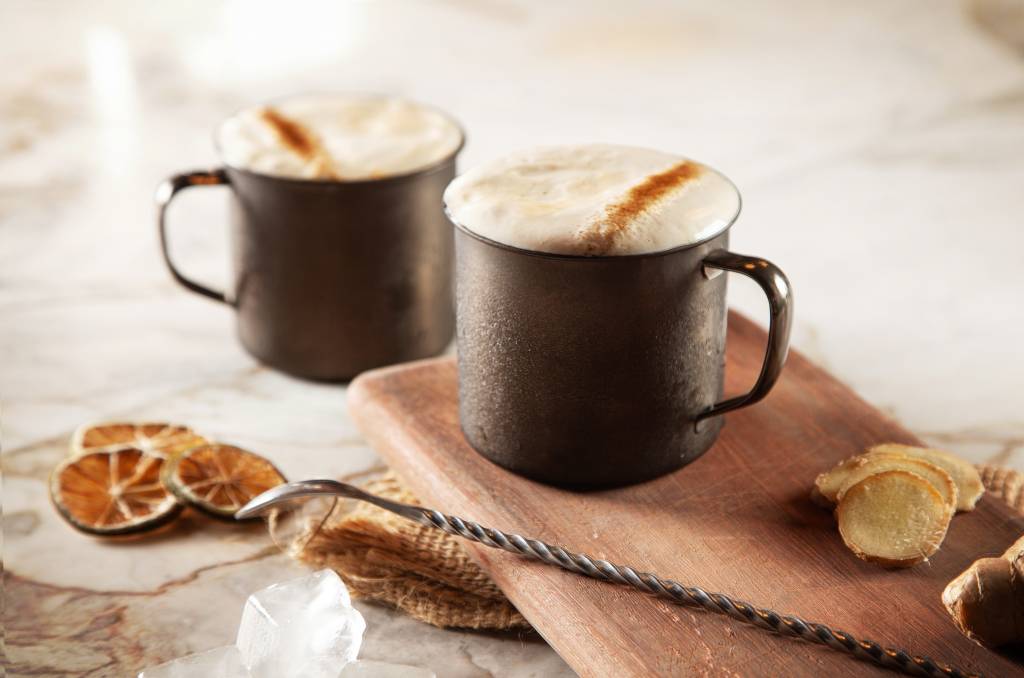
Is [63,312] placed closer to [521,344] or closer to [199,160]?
[199,160]

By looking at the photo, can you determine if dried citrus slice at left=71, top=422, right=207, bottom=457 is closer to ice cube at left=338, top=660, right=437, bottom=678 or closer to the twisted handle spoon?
the twisted handle spoon

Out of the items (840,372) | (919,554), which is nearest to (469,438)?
(919,554)

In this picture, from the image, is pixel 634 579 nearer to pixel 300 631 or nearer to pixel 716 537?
pixel 716 537

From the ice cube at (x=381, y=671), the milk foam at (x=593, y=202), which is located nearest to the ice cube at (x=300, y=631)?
the ice cube at (x=381, y=671)

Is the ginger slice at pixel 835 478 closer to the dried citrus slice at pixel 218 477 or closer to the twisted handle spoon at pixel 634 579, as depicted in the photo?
the twisted handle spoon at pixel 634 579

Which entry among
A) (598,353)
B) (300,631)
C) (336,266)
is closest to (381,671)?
(300,631)

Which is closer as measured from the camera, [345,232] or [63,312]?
[345,232]
